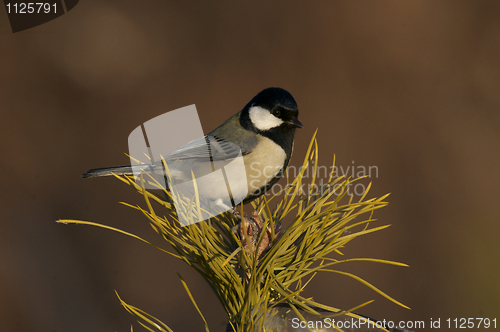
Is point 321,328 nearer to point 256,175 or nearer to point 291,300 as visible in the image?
point 291,300

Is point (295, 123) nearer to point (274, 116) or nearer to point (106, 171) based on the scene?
point (274, 116)

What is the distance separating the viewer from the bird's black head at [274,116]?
533mm

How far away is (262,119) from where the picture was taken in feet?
1.89

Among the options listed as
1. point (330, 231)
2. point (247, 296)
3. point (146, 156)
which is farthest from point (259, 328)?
point (146, 156)

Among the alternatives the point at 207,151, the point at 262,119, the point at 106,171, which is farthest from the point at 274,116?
the point at 106,171

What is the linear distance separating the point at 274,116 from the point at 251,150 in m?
0.07

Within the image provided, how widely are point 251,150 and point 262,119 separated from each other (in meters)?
0.06

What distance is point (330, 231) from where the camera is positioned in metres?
0.42

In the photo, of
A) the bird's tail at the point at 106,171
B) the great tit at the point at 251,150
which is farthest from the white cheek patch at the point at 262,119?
the bird's tail at the point at 106,171

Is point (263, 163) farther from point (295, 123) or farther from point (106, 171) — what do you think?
point (106, 171)

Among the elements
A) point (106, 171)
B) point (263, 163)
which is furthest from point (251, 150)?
point (106, 171)

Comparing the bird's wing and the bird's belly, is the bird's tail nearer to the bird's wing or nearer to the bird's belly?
the bird's wing

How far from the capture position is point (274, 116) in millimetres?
559

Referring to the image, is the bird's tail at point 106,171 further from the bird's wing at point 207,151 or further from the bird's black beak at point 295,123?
the bird's black beak at point 295,123
